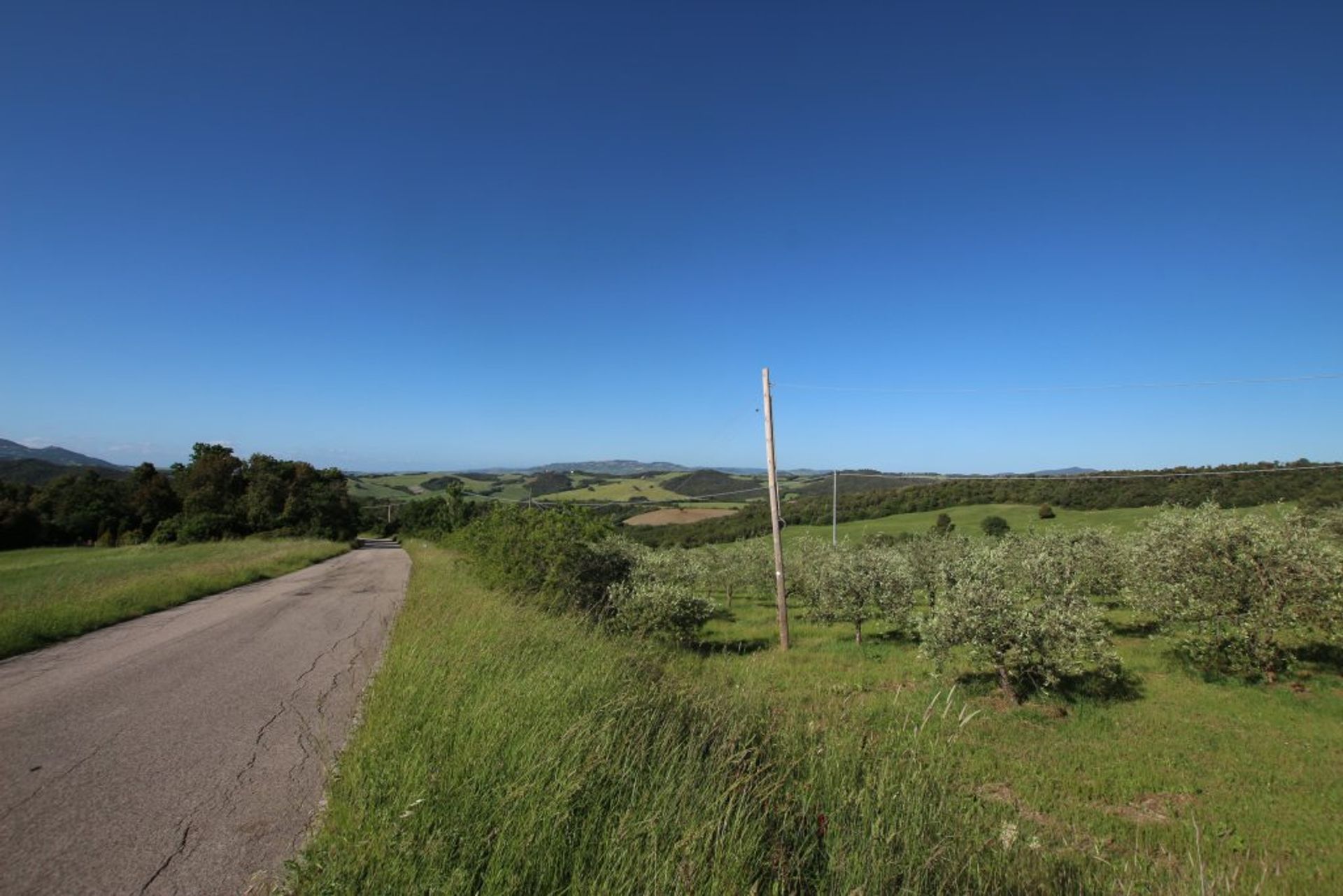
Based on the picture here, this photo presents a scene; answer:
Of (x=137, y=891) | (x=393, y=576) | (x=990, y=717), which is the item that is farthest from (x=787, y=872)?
(x=393, y=576)

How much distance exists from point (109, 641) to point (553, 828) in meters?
13.0

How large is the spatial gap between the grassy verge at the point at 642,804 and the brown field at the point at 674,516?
65391mm

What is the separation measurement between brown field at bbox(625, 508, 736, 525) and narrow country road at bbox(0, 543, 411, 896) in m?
60.3

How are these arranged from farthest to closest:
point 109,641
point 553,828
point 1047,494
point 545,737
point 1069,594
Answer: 1. point 1047,494
2. point 1069,594
3. point 109,641
4. point 545,737
5. point 553,828

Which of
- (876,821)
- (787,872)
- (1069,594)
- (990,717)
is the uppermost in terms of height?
(876,821)

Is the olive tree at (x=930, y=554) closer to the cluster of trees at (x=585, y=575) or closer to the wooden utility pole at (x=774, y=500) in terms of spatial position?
the wooden utility pole at (x=774, y=500)

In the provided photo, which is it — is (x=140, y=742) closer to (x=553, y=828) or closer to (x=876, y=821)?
(x=553, y=828)

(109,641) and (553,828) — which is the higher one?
(553,828)

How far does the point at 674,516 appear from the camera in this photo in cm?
8000

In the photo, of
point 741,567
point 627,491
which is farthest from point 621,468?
point 741,567

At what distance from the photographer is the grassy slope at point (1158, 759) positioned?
5910mm

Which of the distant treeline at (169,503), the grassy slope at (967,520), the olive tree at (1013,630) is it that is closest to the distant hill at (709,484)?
the grassy slope at (967,520)

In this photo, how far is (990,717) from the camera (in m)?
11.9

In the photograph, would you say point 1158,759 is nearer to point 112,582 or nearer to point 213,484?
point 112,582
